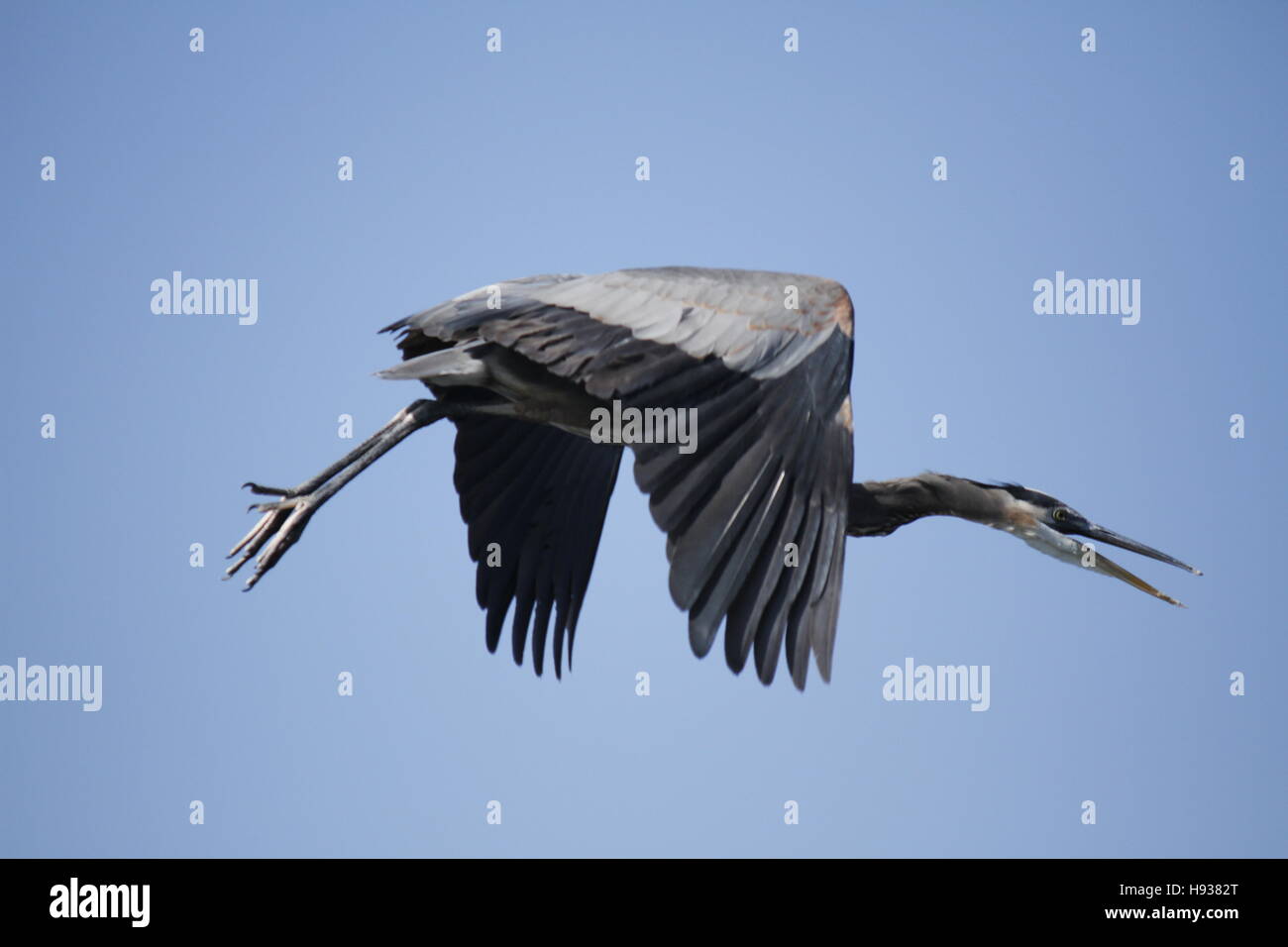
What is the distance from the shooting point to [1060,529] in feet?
30.0

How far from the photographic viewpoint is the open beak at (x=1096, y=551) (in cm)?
907

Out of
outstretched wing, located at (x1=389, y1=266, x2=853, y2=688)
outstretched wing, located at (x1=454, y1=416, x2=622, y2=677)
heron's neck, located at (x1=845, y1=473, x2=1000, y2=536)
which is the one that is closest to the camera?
outstretched wing, located at (x1=389, y1=266, x2=853, y2=688)

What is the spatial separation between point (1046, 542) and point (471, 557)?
3.08 metres

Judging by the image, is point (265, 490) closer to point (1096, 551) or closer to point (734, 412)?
point (734, 412)

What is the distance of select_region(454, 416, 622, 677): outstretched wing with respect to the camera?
9.28 metres

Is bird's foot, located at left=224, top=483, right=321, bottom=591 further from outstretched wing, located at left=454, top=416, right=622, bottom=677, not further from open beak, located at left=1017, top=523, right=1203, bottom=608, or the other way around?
open beak, located at left=1017, top=523, right=1203, bottom=608

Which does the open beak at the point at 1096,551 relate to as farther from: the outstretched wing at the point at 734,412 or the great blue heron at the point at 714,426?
the outstretched wing at the point at 734,412

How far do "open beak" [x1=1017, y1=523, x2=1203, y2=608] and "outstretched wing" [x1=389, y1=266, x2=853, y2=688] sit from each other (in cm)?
215

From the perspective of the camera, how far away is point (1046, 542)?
30.0 ft

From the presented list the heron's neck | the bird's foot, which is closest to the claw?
the bird's foot

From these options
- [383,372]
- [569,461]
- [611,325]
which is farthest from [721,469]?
[569,461]

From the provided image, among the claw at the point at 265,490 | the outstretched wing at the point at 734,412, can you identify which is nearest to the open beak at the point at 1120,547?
the outstretched wing at the point at 734,412
